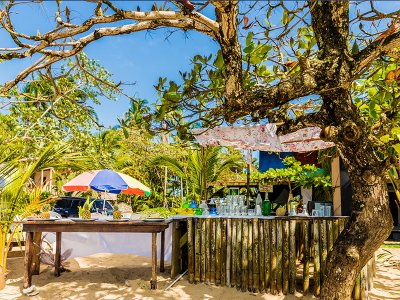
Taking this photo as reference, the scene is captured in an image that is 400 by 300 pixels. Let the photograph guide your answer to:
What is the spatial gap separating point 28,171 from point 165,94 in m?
2.60

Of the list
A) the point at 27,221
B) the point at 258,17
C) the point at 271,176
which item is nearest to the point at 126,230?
the point at 27,221

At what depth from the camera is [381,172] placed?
9.41ft

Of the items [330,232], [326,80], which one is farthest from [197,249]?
[326,80]

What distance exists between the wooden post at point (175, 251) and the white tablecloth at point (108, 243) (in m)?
1.14

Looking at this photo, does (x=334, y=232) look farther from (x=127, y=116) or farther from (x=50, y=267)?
(x=50, y=267)

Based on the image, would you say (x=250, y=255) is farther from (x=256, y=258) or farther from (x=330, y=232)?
(x=330, y=232)

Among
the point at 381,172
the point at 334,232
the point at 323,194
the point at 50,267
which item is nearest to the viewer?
the point at 381,172

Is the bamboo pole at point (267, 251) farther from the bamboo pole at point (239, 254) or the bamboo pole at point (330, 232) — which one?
the bamboo pole at point (330, 232)

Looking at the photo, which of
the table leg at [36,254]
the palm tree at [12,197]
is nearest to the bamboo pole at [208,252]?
the palm tree at [12,197]

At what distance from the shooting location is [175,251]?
5.19 metres

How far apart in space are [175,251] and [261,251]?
1239mm

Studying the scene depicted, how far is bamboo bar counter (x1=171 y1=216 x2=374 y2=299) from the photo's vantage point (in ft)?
14.5

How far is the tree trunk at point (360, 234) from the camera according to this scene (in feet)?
9.43

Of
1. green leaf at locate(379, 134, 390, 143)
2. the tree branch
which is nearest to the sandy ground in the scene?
green leaf at locate(379, 134, 390, 143)
